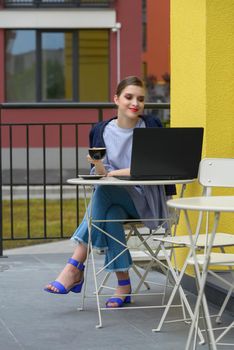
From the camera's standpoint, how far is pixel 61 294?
644cm

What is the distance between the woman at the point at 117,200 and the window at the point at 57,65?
2017 cm

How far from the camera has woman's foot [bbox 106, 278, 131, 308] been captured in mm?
6082

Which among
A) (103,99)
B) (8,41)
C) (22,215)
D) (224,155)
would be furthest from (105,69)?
(224,155)

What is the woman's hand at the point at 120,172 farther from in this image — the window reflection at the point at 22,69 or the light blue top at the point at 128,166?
the window reflection at the point at 22,69

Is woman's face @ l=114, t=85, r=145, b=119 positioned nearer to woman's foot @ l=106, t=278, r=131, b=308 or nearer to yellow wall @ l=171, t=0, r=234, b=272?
yellow wall @ l=171, t=0, r=234, b=272

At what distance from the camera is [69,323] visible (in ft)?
18.6

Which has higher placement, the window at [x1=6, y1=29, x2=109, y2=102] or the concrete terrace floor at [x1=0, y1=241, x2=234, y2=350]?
the window at [x1=6, y1=29, x2=109, y2=102]

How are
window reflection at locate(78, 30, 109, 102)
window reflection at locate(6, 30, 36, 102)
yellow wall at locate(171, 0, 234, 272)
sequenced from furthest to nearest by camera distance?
1. window reflection at locate(6, 30, 36, 102)
2. window reflection at locate(78, 30, 109, 102)
3. yellow wall at locate(171, 0, 234, 272)

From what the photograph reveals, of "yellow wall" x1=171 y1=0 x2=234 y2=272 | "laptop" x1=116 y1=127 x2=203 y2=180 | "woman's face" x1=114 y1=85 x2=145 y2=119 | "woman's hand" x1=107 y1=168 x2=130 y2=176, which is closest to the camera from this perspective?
"laptop" x1=116 y1=127 x2=203 y2=180

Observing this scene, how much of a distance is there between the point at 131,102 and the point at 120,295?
1139mm

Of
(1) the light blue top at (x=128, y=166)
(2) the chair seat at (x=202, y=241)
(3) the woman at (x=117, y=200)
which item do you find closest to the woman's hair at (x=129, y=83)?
(3) the woman at (x=117, y=200)

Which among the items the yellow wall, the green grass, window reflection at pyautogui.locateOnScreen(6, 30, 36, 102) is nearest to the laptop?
the yellow wall

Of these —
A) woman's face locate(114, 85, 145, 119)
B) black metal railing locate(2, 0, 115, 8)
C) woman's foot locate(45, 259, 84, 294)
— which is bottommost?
woman's foot locate(45, 259, 84, 294)

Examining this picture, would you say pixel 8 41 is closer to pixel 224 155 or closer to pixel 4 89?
pixel 4 89
